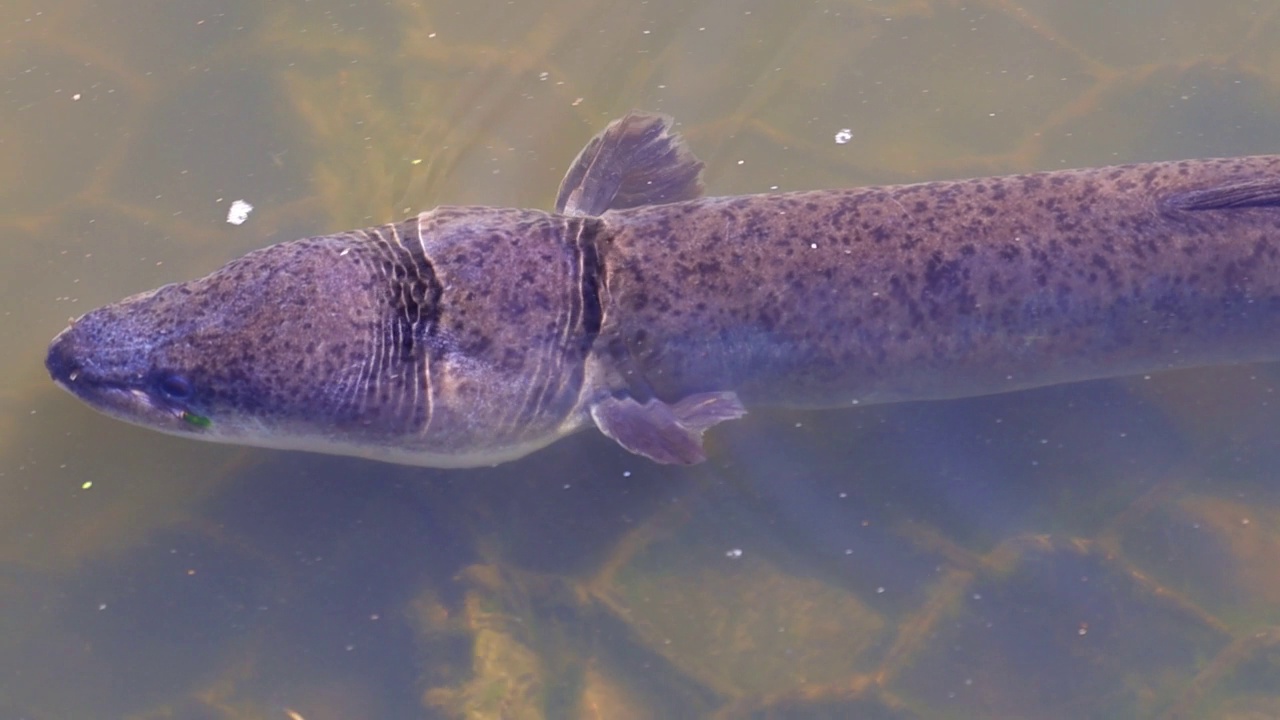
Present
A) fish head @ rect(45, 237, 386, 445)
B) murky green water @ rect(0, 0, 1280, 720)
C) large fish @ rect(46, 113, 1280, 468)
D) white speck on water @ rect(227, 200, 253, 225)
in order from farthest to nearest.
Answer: white speck on water @ rect(227, 200, 253, 225) → murky green water @ rect(0, 0, 1280, 720) → large fish @ rect(46, 113, 1280, 468) → fish head @ rect(45, 237, 386, 445)

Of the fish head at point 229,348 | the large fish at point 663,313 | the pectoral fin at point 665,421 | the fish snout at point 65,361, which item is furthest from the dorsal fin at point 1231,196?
the fish snout at point 65,361

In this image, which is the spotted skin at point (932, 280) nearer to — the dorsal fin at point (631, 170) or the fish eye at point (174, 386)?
the dorsal fin at point (631, 170)

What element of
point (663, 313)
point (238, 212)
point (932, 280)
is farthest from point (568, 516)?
point (238, 212)

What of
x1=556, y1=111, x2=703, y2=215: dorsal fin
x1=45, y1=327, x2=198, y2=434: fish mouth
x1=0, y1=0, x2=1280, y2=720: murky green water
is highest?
x1=556, y1=111, x2=703, y2=215: dorsal fin

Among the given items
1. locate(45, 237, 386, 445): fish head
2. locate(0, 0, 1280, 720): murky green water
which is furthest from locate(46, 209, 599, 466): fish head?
locate(0, 0, 1280, 720): murky green water

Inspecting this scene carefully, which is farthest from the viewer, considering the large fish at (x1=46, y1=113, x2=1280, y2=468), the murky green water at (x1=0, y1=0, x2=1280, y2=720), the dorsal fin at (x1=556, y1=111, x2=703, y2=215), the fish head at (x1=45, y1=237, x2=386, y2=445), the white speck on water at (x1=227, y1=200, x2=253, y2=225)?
the white speck on water at (x1=227, y1=200, x2=253, y2=225)

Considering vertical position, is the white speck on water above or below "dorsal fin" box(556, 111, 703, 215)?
below

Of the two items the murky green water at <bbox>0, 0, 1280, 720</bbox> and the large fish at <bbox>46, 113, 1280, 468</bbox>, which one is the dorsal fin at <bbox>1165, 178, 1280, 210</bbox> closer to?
the large fish at <bbox>46, 113, 1280, 468</bbox>
